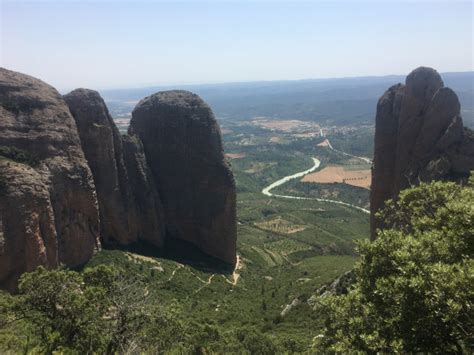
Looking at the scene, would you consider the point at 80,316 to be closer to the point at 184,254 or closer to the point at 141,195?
the point at 141,195

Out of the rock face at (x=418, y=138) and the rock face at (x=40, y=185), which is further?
the rock face at (x=418, y=138)

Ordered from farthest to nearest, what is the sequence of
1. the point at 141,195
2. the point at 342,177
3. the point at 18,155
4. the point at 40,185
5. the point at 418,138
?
the point at 342,177 → the point at 141,195 → the point at 418,138 → the point at 18,155 → the point at 40,185

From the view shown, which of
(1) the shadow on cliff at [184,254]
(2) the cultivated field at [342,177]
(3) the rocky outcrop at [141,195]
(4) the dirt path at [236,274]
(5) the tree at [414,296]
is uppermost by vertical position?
(5) the tree at [414,296]

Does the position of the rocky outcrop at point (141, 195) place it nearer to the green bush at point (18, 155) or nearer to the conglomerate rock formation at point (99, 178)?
the conglomerate rock formation at point (99, 178)

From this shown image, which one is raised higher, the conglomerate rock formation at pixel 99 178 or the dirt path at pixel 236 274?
the conglomerate rock formation at pixel 99 178

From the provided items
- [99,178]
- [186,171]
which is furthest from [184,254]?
[99,178]

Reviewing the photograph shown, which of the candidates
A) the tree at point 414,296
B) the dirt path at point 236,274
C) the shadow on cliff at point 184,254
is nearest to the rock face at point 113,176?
the shadow on cliff at point 184,254

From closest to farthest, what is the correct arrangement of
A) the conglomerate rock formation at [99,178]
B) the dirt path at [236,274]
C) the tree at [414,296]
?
the tree at [414,296]
the conglomerate rock formation at [99,178]
the dirt path at [236,274]

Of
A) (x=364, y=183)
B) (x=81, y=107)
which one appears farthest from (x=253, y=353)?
(x=364, y=183)
